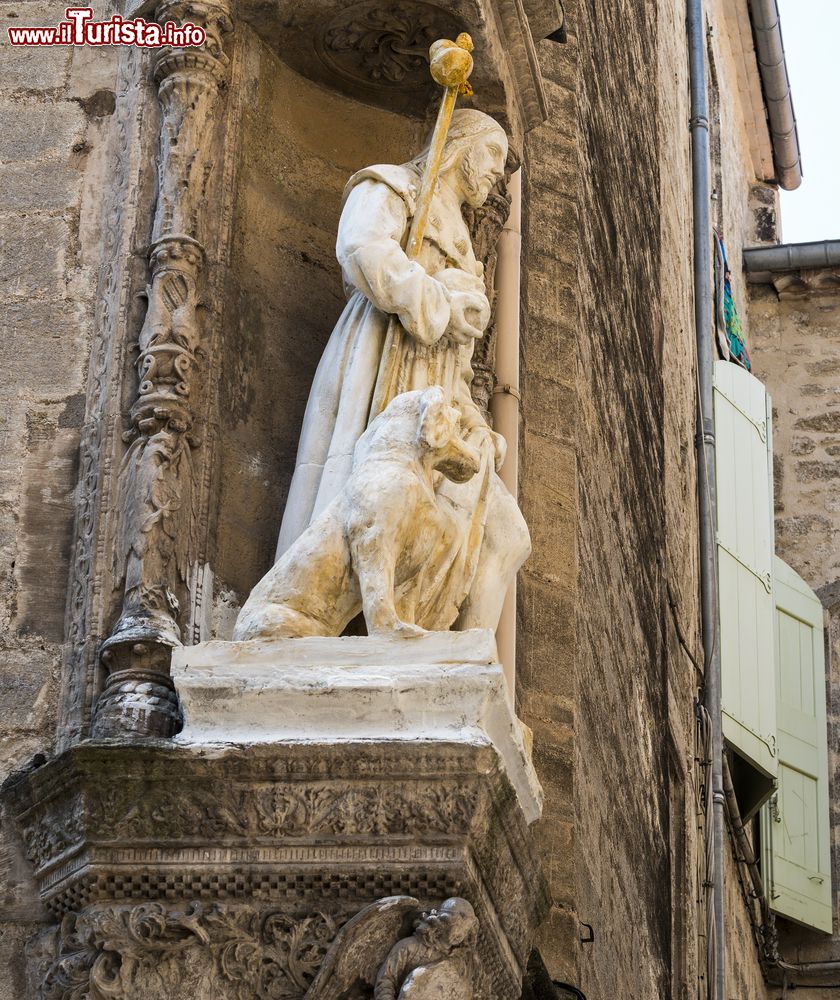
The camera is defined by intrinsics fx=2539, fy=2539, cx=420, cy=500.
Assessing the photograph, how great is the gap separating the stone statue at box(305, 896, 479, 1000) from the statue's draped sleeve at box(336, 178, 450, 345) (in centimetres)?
143

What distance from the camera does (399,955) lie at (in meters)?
4.77

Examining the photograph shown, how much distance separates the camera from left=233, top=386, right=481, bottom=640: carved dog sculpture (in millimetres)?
5164

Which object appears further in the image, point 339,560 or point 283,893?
point 339,560

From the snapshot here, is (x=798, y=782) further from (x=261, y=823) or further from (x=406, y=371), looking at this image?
(x=261, y=823)

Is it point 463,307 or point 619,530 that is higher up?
point 463,307

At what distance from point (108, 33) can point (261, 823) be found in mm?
2316

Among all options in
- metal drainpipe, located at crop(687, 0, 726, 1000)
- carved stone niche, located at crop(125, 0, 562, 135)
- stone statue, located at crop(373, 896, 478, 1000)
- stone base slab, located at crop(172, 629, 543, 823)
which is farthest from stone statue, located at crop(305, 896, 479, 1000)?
metal drainpipe, located at crop(687, 0, 726, 1000)

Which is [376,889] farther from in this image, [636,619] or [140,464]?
[636,619]

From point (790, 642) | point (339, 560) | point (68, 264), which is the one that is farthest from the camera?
point (790, 642)

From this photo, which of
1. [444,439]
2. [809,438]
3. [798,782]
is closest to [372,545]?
[444,439]

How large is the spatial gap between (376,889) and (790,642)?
812 centimetres

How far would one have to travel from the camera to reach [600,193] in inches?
326

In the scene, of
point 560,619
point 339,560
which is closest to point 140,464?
point 339,560

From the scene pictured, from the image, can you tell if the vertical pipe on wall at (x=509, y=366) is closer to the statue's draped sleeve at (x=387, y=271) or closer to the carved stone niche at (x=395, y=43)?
the carved stone niche at (x=395, y=43)
